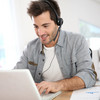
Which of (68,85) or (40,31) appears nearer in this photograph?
(68,85)

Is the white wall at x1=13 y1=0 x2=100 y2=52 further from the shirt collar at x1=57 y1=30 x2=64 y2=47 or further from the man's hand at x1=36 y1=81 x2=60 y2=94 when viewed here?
the man's hand at x1=36 y1=81 x2=60 y2=94

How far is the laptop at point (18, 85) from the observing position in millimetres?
849

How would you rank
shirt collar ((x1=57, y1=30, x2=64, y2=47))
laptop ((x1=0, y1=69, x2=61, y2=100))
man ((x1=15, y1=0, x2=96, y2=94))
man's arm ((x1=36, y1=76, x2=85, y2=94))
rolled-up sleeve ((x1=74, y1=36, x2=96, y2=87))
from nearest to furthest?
laptop ((x1=0, y1=69, x2=61, y2=100)), man's arm ((x1=36, y1=76, x2=85, y2=94)), rolled-up sleeve ((x1=74, y1=36, x2=96, y2=87)), man ((x1=15, y1=0, x2=96, y2=94)), shirt collar ((x1=57, y1=30, x2=64, y2=47))

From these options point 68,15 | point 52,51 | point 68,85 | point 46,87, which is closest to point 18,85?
point 46,87

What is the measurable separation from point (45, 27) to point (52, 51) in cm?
22

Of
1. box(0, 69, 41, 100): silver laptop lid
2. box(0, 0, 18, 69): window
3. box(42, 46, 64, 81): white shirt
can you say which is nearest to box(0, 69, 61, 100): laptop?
box(0, 69, 41, 100): silver laptop lid

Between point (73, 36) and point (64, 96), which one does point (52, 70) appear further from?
point (64, 96)

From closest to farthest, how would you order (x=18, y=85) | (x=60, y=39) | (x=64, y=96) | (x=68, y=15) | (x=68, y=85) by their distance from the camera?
(x=18, y=85) < (x=64, y=96) < (x=68, y=85) < (x=60, y=39) < (x=68, y=15)

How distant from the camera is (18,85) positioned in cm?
88

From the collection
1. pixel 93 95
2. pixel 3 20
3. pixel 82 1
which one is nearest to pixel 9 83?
pixel 93 95

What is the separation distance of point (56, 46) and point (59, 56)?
0.09m

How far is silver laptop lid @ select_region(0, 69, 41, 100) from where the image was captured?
850 millimetres

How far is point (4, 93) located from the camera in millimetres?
944

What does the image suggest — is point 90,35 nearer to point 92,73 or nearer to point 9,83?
point 92,73
